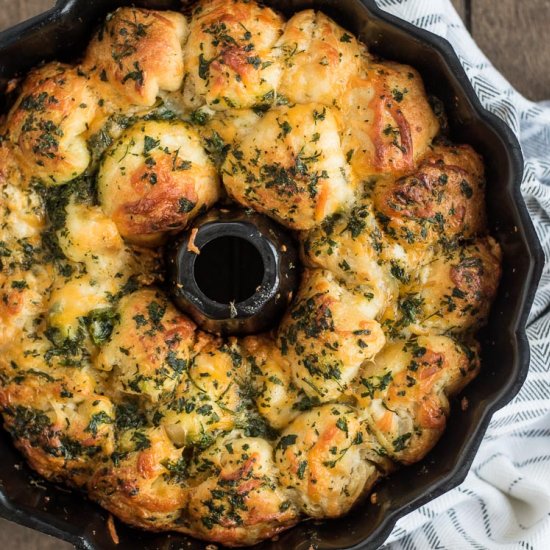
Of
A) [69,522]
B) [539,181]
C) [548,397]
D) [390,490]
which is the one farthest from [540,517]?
[69,522]

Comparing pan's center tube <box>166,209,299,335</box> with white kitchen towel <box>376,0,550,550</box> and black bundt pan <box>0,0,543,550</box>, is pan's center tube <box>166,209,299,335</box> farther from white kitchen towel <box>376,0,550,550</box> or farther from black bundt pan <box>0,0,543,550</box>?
white kitchen towel <box>376,0,550,550</box>

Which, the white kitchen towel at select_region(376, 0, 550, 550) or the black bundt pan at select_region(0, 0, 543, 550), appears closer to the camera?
the black bundt pan at select_region(0, 0, 543, 550)

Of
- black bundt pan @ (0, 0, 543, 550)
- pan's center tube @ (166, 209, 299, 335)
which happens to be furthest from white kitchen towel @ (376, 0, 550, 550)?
pan's center tube @ (166, 209, 299, 335)

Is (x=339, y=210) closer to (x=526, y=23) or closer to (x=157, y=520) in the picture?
(x=157, y=520)

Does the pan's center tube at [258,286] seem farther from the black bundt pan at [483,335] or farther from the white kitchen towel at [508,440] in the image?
the white kitchen towel at [508,440]

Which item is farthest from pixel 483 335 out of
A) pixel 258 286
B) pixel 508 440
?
pixel 508 440

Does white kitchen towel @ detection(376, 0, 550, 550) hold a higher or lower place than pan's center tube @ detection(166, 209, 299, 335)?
lower
